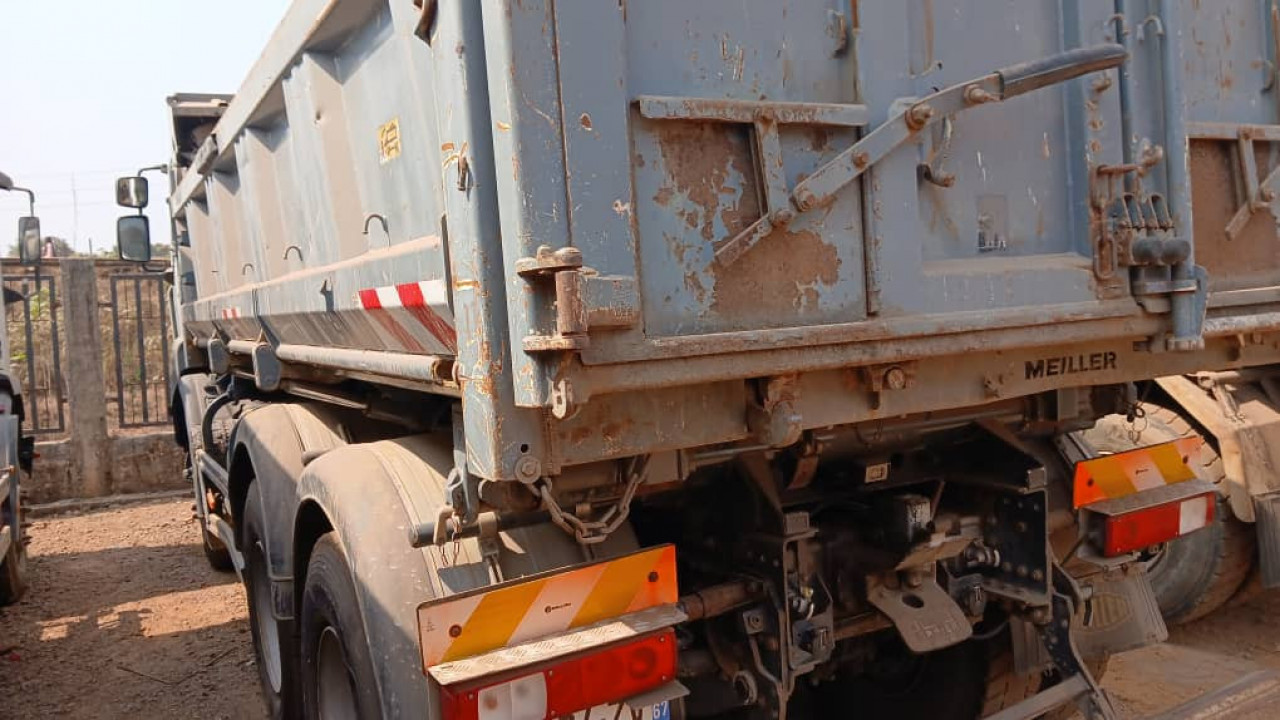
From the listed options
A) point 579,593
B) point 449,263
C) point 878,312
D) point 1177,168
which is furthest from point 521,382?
point 1177,168

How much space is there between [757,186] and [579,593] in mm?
927

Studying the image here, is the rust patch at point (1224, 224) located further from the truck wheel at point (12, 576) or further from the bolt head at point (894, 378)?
the truck wheel at point (12, 576)

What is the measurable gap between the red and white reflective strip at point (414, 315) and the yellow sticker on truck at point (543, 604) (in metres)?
0.53

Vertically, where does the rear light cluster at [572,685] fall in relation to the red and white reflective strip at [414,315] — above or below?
below

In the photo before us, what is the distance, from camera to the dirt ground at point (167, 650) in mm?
4195

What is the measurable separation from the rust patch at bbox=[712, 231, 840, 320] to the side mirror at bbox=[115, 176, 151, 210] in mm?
6158

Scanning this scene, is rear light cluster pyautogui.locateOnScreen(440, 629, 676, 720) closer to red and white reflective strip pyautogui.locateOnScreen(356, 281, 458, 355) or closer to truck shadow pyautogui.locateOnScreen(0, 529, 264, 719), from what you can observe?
red and white reflective strip pyautogui.locateOnScreen(356, 281, 458, 355)

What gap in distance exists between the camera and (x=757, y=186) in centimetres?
187

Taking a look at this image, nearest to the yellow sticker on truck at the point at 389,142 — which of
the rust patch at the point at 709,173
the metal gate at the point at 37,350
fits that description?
the rust patch at the point at 709,173

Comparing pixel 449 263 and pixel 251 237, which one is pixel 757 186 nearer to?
pixel 449 263

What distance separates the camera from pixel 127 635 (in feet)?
17.3

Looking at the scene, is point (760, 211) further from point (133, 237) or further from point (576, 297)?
point (133, 237)

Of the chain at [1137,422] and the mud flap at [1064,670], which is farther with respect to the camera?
the chain at [1137,422]

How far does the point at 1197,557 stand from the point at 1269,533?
363 mm
